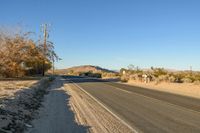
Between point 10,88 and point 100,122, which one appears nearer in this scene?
point 100,122

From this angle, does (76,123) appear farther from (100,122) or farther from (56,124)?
(100,122)

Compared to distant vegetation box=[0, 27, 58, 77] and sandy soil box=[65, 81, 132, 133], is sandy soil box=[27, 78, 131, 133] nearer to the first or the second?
sandy soil box=[65, 81, 132, 133]

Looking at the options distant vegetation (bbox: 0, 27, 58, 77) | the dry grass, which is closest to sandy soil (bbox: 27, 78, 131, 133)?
the dry grass

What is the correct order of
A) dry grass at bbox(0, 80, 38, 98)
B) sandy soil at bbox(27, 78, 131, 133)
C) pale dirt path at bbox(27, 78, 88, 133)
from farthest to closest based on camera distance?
dry grass at bbox(0, 80, 38, 98), sandy soil at bbox(27, 78, 131, 133), pale dirt path at bbox(27, 78, 88, 133)

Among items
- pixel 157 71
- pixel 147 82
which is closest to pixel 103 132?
pixel 147 82

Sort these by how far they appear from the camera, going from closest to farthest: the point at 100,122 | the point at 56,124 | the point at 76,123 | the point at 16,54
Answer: the point at 56,124 < the point at 76,123 < the point at 100,122 < the point at 16,54

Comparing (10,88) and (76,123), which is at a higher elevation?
(10,88)

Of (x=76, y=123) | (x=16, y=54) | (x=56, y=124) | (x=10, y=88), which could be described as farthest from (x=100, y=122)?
(x=16, y=54)

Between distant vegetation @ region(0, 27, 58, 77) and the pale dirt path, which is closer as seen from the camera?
the pale dirt path

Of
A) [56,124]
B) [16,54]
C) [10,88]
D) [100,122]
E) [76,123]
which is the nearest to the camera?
[56,124]

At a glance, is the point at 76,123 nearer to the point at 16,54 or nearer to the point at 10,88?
the point at 10,88

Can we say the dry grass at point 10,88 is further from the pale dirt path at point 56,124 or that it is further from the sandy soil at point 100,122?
the sandy soil at point 100,122

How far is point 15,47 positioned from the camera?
4762cm

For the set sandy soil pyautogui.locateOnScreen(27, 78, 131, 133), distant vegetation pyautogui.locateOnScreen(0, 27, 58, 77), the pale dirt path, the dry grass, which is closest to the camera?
the pale dirt path
